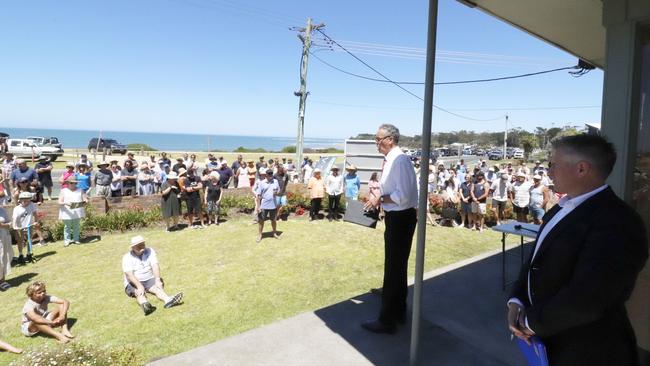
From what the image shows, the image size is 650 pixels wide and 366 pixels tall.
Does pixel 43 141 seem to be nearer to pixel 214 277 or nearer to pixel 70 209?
pixel 70 209

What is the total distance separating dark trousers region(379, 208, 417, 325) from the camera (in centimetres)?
339

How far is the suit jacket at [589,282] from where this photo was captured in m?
1.34

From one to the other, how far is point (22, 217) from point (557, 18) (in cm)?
1035

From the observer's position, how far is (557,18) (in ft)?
14.8

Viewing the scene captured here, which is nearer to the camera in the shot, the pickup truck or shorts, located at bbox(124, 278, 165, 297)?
shorts, located at bbox(124, 278, 165, 297)

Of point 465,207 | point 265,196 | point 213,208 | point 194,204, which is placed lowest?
point 213,208

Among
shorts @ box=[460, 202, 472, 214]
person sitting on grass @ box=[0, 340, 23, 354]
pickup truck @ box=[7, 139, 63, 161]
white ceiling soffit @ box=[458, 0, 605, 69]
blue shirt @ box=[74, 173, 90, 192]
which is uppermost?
white ceiling soffit @ box=[458, 0, 605, 69]

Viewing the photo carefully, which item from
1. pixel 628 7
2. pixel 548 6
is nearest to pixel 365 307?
pixel 628 7

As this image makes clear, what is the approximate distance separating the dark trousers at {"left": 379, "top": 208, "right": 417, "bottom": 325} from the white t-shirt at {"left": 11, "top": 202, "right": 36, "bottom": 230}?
8.34 m

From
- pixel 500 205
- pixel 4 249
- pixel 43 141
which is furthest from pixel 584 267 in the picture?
pixel 43 141

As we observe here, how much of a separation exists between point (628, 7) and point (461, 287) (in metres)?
3.50

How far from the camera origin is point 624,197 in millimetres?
2836

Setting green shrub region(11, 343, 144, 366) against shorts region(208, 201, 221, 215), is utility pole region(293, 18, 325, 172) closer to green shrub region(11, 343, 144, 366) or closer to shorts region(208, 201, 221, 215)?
shorts region(208, 201, 221, 215)

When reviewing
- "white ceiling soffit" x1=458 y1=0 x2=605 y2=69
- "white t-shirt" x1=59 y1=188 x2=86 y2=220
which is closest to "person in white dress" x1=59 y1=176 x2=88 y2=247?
"white t-shirt" x1=59 y1=188 x2=86 y2=220
